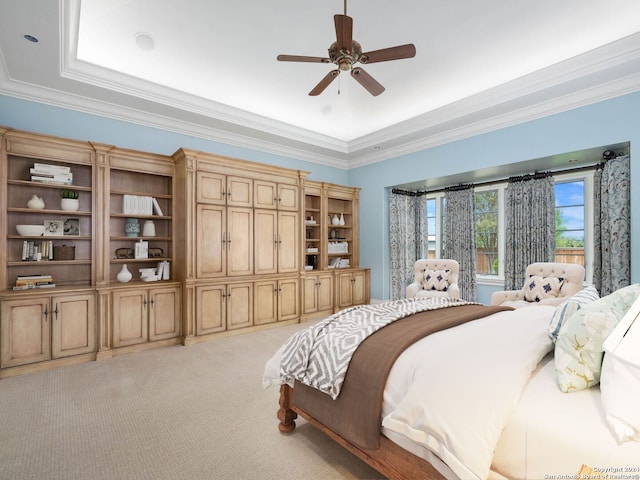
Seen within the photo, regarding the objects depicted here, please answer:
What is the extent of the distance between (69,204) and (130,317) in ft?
4.63

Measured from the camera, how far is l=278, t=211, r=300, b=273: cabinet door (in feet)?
16.3

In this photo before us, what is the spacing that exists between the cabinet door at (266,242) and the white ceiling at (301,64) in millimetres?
1325

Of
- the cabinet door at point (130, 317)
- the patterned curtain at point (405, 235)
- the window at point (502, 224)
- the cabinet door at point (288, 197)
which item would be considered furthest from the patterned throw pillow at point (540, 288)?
the cabinet door at point (130, 317)

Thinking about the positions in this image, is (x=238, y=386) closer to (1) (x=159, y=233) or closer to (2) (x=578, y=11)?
(1) (x=159, y=233)

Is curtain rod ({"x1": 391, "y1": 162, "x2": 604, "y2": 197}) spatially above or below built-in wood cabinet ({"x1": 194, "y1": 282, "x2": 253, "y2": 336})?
above

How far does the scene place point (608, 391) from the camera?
43.9 inches

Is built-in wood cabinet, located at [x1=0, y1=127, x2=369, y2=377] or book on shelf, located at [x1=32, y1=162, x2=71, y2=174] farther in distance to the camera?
book on shelf, located at [x1=32, y1=162, x2=71, y2=174]

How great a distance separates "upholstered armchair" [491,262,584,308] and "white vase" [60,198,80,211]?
5.05 meters

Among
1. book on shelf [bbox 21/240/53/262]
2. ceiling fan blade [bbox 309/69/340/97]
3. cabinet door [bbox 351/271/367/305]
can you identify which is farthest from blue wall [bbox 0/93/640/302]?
ceiling fan blade [bbox 309/69/340/97]

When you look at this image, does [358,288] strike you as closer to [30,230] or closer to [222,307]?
[222,307]

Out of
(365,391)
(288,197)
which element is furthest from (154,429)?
(288,197)

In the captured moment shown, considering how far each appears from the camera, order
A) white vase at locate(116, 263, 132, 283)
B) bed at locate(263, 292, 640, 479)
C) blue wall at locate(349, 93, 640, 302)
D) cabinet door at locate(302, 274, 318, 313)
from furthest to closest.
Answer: cabinet door at locate(302, 274, 318, 313) → white vase at locate(116, 263, 132, 283) → blue wall at locate(349, 93, 640, 302) → bed at locate(263, 292, 640, 479)

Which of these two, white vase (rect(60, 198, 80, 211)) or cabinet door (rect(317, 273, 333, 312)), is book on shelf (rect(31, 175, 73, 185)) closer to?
white vase (rect(60, 198, 80, 211))

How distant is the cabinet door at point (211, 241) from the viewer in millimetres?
4156
